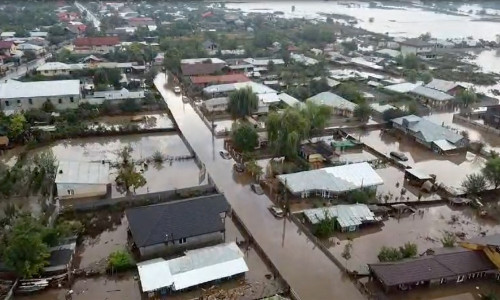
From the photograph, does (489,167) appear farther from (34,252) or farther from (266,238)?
(34,252)

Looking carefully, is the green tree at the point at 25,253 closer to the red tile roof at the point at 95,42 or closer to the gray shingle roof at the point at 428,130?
the gray shingle roof at the point at 428,130

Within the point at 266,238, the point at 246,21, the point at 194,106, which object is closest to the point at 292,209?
the point at 266,238

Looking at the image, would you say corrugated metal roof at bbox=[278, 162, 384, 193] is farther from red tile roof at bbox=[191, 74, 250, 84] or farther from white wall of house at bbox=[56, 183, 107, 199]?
red tile roof at bbox=[191, 74, 250, 84]

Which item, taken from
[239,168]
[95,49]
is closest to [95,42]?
[95,49]

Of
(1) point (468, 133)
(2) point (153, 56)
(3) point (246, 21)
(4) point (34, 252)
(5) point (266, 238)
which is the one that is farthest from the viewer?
(3) point (246, 21)

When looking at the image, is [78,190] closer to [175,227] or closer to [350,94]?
[175,227]

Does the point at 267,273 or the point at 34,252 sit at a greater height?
the point at 34,252

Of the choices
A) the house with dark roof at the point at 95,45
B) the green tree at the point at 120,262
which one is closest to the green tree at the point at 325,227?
the green tree at the point at 120,262
